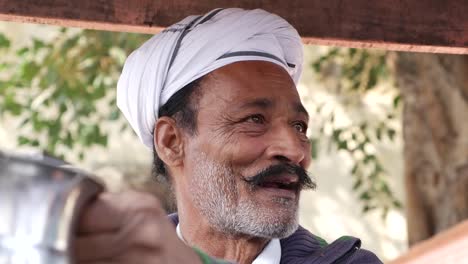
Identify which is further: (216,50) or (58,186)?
(216,50)

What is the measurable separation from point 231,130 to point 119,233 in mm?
1829

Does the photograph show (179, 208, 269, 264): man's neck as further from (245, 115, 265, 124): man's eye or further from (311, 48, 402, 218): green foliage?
(311, 48, 402, 218): green foliage

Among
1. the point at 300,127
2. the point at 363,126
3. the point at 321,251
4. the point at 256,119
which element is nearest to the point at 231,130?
the point at 256,119

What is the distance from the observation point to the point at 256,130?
9.39ft

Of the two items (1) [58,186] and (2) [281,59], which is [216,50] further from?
(1) [58,186]

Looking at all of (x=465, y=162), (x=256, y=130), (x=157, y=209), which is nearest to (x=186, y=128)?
→ (x=256, y=130)

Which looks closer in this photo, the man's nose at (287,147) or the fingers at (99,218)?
the fingers at (99,218)

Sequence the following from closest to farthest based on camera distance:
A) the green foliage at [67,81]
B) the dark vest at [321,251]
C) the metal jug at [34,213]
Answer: the metal jug at [34,213] < the dark vest at [321,251] < the green foliage at [67,81]

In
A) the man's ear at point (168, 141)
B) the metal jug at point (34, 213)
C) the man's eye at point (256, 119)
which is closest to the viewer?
the metal jug at point (34, 213)

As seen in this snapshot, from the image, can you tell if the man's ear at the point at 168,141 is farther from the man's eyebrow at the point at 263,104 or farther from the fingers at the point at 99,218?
the fingers at the point at 99,218

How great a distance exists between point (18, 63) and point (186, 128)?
9.87 feet

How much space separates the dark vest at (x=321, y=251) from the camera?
2635mm

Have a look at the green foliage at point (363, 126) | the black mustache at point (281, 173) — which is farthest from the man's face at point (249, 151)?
the green foliage at point (363, 126)

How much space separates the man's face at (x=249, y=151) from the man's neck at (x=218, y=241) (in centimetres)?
2
